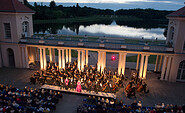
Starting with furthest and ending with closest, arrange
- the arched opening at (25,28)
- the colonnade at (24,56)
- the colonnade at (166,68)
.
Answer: the arched opening at (25,28)
the colonnade at (24,56)
the colonnade at (166,68)

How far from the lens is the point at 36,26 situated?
9044 centimetres

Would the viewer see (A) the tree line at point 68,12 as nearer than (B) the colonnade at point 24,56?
No

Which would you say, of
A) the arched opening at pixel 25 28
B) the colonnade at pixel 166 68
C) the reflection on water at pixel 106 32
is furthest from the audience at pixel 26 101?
the reflection on water at pixel 106 32

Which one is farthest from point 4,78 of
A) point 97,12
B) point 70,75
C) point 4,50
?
point 97,12

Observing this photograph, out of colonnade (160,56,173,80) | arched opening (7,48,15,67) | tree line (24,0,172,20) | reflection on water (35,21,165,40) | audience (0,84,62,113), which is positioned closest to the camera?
audience (0,84,62,113)

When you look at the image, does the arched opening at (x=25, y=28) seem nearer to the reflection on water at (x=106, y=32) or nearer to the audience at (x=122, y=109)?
the audience at (x=122, y=109)

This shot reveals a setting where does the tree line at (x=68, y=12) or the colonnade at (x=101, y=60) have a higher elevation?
the tree line at (x=68, y=12)

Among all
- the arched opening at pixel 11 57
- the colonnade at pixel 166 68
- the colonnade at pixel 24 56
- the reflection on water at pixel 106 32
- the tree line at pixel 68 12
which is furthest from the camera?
the tree line at pixel 68 12

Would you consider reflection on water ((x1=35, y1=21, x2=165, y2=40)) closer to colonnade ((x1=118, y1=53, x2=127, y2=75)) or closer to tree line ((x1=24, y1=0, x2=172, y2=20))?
tree line ((x1=24, y1=0, x2=172, y2=20))

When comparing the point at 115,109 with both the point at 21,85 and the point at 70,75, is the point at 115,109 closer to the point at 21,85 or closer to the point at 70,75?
the point at 70,75

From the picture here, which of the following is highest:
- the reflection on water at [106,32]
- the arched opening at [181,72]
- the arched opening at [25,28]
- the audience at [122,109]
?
the arched opening at [25,28]

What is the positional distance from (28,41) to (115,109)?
61.5 feet

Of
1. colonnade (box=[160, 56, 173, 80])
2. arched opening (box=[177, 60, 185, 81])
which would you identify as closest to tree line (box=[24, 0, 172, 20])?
colonnade (box=[160, 56, 173, 80])

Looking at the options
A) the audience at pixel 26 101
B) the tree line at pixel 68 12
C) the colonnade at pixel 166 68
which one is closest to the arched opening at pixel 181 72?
the colonnade at pixel 166 68
